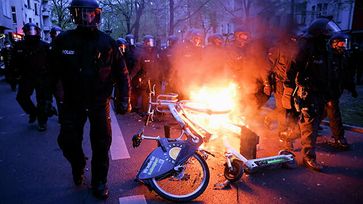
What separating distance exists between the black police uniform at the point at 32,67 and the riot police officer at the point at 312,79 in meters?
5.25

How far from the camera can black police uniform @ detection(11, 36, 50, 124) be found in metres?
6.48

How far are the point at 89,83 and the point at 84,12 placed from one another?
809 millimetres

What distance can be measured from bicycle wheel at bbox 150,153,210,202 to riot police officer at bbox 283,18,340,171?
187 centimetres

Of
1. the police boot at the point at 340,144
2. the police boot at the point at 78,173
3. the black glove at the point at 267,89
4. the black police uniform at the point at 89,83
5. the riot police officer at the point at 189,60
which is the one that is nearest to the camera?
the black police uniform at the point at 89,83

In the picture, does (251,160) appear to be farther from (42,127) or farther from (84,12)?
(42,127)

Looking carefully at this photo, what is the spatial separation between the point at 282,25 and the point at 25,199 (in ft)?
17.2

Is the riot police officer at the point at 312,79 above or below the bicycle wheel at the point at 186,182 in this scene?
above

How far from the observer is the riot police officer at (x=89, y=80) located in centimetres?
331

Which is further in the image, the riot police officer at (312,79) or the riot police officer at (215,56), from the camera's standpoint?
the riot police officer at (215,56)

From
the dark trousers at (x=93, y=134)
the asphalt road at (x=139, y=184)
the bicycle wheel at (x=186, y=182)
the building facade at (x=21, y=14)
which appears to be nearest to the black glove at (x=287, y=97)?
the asphalt road at (x=139, y=184)

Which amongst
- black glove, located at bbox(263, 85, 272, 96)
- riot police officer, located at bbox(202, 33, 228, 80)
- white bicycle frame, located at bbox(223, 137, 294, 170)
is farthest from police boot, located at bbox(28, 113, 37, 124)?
black glove, located at bbox(263, 85, 272, 96)

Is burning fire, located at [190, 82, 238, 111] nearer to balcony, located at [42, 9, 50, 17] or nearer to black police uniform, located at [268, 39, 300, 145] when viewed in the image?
black police uniform, located at [268, 39, 300, 145]

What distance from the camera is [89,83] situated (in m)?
3.35

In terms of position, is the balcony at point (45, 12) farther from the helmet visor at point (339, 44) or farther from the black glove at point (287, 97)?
the black glove at point (287, 97)
